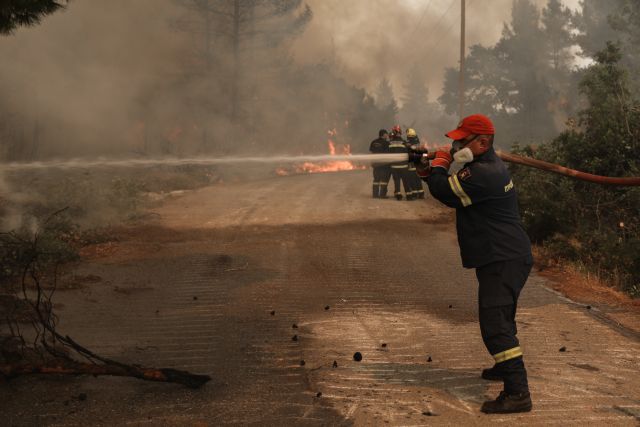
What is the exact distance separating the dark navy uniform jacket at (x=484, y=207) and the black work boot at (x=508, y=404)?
863 mm

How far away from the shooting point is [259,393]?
4.14 m

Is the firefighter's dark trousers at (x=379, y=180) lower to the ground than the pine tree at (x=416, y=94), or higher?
lower

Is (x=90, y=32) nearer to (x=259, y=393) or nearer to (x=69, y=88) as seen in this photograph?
(x=69, y=88)

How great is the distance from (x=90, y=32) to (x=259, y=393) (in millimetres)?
21928

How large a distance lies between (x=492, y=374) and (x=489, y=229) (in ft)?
3.42

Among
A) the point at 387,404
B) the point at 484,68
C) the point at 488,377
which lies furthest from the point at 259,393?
the point at 484,68

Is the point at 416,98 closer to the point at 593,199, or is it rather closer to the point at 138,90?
the point at 138,90

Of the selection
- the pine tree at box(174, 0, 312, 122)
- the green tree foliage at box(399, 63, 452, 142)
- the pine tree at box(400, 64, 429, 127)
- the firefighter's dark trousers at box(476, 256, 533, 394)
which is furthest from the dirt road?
the pine tree at box(400, 64, 429, 127)

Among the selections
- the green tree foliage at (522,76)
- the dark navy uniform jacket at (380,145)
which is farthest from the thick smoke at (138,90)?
the green tree foliage at (522,76)

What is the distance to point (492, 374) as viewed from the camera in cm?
440

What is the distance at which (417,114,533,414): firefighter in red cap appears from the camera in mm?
4094

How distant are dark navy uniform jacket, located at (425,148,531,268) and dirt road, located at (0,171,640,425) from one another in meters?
0.96

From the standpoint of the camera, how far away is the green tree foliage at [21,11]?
650cm

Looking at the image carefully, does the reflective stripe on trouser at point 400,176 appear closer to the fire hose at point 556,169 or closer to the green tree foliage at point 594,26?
the fire hose at point 556,169
